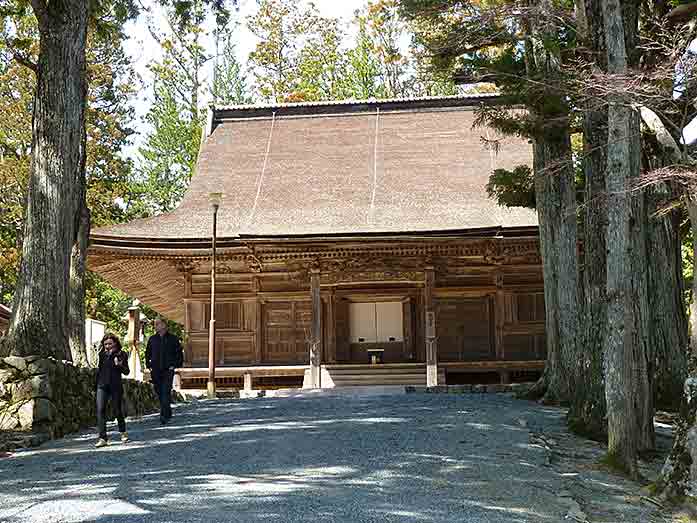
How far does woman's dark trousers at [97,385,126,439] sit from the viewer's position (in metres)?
10.2

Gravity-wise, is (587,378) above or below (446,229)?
below

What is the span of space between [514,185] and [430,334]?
5.46 m

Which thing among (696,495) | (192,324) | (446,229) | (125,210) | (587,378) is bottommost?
(696,495)

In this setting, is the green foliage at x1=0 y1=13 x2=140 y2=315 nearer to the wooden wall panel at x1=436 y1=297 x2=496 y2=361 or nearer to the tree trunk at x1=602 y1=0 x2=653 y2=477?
the wooden wall panel at x1=436 y1=297 x2=496 y2=361

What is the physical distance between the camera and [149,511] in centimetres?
648

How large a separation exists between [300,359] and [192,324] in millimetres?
3093

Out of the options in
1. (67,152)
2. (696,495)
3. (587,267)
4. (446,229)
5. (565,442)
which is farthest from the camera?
(446,229)

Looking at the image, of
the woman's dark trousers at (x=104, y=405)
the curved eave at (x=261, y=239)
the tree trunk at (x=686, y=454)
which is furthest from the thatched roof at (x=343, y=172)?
the tree trunk at (x=686, y=454)

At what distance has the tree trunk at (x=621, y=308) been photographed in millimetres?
8734

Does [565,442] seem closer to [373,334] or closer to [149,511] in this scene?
[149,511]

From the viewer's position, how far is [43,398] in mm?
11516

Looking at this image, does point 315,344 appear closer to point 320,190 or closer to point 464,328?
point 464,328

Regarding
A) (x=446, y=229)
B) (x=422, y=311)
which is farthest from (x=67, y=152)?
(x=422, y=311)

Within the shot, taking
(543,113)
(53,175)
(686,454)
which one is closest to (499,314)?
(543,113)
